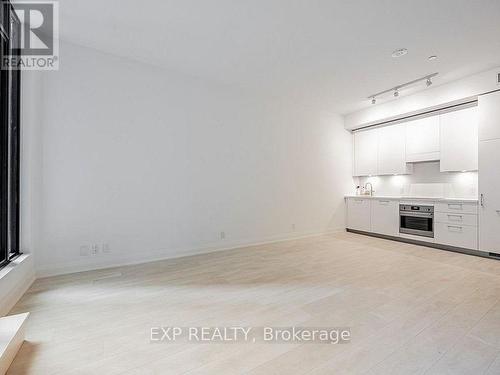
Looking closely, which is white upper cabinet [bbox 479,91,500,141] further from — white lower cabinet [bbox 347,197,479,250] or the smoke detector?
the smoke detector

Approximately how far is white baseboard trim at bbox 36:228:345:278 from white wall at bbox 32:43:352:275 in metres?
0.02

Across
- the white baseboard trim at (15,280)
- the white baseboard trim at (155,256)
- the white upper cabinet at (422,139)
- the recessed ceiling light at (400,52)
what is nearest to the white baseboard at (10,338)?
the white baseboard trim at (15,280)

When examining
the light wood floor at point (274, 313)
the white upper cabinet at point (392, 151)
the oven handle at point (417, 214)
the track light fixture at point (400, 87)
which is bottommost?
the light wood floor at point (274, 313)

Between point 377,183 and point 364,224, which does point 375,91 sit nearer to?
point 377,183

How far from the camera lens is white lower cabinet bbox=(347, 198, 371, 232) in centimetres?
567

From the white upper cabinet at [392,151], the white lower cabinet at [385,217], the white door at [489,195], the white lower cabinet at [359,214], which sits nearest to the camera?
the white door at [489,195]

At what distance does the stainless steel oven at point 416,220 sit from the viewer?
460cm

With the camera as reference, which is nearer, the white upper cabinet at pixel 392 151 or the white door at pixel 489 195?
the white door at pixel 489 195

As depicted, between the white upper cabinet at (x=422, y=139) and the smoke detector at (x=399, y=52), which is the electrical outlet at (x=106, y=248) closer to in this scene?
the smoke detector at (x=399, y=52)

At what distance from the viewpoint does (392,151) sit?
17.9 feet

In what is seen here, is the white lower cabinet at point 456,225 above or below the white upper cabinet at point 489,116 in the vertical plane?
below

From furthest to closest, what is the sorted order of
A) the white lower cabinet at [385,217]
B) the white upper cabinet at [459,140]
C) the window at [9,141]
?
1. the white lower cabinet at [385,217]
2. the white upper cabinet at [459,140]
3. the window at [9,141]

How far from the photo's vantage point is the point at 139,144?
12.2ft

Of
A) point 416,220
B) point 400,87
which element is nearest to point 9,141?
point 400,87
